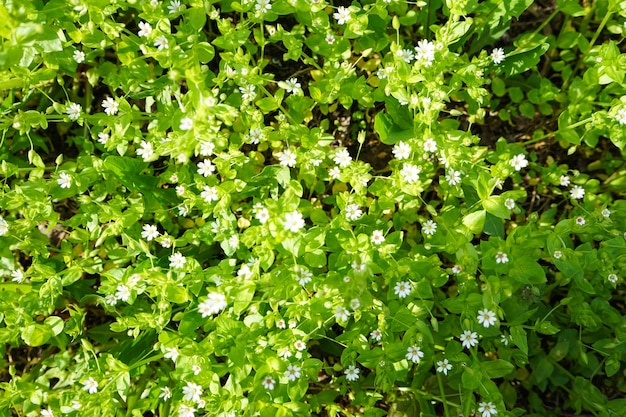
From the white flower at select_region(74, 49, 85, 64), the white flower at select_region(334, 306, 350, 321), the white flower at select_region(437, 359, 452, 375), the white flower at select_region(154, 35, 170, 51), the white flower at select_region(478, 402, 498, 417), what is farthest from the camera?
the white flower at select_region(74, 49, 85, 64)

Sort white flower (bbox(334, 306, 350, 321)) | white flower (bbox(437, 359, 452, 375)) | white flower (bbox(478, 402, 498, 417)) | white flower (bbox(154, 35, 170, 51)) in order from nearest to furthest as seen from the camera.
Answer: white flower (bbox(334, 306, 350, 321)), white flower (bbox(154, 35, 170, 51)), white flower (bbox(478, 402, 498, 417)), white flower (bbox(437, 359, 452, 375))

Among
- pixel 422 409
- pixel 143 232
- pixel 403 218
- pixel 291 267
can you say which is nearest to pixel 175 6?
pixel 143 232

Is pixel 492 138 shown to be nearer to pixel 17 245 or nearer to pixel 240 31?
pixel 240 31

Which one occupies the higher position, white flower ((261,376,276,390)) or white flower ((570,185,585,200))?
white flower ((570,185,585,200))

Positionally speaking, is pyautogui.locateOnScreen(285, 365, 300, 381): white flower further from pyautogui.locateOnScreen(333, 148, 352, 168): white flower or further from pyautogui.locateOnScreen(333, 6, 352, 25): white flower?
pyautogui.locateOnScreen(333, 6, 352, 25): white flower

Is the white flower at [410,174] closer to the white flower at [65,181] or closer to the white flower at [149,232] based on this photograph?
the white flower at [149,232]

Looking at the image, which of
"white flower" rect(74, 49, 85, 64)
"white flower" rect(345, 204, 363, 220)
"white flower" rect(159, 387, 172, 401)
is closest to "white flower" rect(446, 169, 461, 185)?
"white flower" rect(345, 204, 363, 220)
